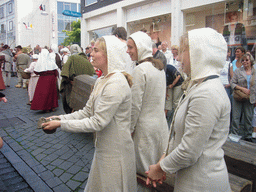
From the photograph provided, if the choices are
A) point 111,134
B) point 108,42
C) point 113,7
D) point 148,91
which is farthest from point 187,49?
point 113,7

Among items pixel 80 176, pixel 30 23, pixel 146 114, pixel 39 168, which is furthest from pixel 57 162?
pixel 30 23

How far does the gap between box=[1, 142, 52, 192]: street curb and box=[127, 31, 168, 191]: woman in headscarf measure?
5.44ft

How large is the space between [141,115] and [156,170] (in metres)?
1.10

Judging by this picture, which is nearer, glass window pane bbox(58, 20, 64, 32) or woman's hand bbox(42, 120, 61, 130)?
woman's hand bbox(42, 120, 61, 130)

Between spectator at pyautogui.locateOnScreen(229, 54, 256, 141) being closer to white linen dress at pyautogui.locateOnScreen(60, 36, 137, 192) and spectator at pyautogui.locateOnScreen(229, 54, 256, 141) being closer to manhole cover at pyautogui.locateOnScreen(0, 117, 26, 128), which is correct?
white linen dress at pyautogui.locateOnScreen(60, 36, 137, 192)

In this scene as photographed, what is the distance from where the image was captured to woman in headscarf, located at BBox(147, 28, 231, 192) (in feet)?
4.58

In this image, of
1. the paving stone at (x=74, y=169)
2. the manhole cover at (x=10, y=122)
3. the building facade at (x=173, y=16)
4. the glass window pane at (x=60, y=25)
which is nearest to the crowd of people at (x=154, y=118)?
the paving stone at (x=74, y=169)

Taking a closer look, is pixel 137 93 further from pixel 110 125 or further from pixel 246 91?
pixel 246 91

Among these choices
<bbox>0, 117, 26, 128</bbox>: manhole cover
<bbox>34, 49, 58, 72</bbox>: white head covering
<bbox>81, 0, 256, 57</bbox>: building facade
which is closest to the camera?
<bbox>0, 117, 26, 128</bbox>: manhole cover

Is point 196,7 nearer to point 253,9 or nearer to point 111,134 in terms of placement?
point 253,9

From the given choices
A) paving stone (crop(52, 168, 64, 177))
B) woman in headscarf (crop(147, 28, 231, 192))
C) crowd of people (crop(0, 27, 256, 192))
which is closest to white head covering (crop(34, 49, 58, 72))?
paving stone (crop(52, 168, 64, 177))

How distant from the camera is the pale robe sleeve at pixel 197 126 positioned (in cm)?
138

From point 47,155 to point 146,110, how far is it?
2.71 m

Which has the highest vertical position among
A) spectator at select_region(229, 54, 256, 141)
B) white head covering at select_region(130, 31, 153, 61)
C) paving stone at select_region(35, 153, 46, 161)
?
white head covering at select_region(130, 31, 153, 61)
